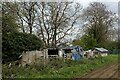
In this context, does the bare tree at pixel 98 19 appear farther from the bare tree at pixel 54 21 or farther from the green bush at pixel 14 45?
the green bush at pixel 14 45

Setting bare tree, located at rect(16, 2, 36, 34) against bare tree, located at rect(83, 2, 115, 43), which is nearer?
bare tree, located at rect(16, 2, 36, 34)

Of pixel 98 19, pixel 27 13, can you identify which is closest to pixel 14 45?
pixel 27 13

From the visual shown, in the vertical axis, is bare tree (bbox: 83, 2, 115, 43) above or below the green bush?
above

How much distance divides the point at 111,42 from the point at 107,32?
897 cm

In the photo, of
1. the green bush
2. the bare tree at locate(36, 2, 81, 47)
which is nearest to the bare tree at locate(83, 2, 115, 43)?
the bare tree at locate(36, 2, 81, 47)

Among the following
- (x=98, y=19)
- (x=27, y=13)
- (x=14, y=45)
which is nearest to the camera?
(x=14, y=45)

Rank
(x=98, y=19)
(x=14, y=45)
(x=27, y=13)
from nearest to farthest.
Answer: (x=14, y=45), (x=27, y=13), (x=98, y=19)

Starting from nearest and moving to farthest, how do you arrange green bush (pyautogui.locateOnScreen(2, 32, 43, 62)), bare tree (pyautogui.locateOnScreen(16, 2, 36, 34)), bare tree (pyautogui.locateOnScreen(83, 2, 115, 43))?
green bush (pyautogui.locateOnScreen(2, 32, 43, 62)) → bare tree (pyautogui.locateOnScreen(16, 2, 36, 34)) → bare tree (pyautogui.locateOnScreen(83, 2, 115, 43))

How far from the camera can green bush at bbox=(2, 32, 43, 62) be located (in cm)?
2747

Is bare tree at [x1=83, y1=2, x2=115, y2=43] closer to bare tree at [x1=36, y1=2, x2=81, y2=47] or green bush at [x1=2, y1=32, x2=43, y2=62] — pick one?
bare tree at [x1=36, y1=2, x2=81, y2=47]

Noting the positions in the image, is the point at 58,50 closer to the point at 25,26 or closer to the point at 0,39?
the point at 25,26

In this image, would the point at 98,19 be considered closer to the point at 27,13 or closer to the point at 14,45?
the point at 27,13

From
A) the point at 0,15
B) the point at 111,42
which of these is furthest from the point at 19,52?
the point at 111,42

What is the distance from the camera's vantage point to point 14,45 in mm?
28297
